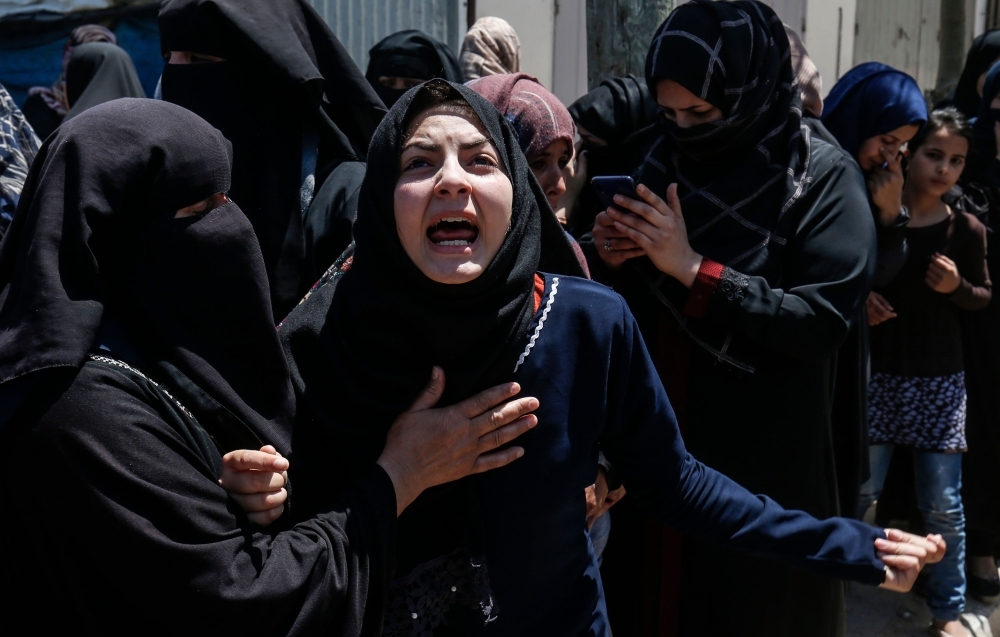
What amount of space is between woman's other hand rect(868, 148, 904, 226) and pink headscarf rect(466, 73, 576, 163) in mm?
1277

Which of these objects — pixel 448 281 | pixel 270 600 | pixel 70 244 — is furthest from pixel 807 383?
pixel 70 244

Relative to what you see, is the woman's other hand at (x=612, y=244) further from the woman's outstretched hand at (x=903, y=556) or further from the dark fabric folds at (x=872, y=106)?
the dark fabric folds at (x=872, y=106)

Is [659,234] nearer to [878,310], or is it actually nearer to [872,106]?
[872,106]

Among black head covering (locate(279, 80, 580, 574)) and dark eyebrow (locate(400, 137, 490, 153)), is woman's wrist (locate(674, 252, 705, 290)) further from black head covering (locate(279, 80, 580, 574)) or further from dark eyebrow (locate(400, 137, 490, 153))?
dark eyebrow (locate(400, 137, 490, 153))

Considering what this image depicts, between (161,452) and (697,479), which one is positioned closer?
(161,452)

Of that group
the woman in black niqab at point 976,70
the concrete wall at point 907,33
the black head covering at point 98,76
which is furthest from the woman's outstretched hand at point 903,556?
the concrete wall at point 907,33

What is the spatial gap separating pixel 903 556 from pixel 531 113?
5.07 ft

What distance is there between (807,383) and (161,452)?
5.80ft

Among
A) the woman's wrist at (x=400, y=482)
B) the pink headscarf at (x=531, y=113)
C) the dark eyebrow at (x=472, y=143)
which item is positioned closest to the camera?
the woman's wrist at (x=400, y=482)

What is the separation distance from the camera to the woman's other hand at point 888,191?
328cm

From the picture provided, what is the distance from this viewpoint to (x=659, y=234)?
7.72ft

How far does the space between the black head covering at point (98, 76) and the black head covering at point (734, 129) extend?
3018 mm

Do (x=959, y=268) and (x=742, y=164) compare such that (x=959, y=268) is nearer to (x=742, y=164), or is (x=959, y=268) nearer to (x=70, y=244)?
(x=742, y=164)

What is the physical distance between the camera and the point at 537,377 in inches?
69.4
